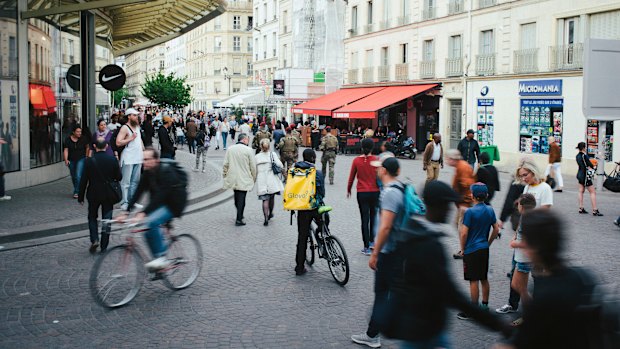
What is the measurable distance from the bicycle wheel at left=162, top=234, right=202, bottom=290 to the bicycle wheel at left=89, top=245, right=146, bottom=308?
0.38 m

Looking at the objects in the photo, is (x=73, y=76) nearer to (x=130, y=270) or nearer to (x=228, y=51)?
(x=130, y=270)

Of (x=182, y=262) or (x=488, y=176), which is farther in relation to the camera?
(x=488, y=176)

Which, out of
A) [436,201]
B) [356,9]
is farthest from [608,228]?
[356,9]

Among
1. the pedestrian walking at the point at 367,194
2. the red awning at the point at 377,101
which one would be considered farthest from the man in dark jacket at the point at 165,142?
the red awning at the point at 377,101

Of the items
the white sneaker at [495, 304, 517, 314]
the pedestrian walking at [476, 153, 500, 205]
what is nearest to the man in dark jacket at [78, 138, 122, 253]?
the pedestrian walking at [476, 153, 500, 205]

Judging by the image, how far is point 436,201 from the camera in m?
4.22

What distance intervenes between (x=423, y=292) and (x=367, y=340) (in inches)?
Result: 85.4

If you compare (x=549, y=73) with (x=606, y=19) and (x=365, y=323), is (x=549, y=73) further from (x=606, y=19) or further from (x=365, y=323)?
(x=365, y=323)

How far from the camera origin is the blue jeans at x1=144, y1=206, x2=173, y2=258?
286 inches

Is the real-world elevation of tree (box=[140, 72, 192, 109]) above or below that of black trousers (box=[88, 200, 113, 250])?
above

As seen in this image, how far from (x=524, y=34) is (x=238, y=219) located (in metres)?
19.5

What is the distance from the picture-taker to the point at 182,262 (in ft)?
25.1

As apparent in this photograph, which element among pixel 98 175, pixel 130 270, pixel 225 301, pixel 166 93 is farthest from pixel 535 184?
pixel 166 93

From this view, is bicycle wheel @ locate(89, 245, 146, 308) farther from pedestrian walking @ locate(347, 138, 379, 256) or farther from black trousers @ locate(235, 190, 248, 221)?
black trousers @ locate(235, 190, 248, 221)
